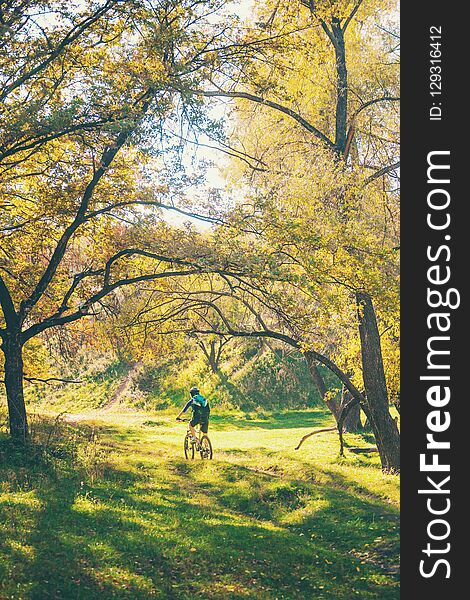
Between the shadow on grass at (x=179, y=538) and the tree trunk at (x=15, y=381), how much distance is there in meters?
0.79

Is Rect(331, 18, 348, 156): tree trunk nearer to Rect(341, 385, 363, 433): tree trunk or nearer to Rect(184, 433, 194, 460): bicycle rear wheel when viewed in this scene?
Rect(184, 433, 194, 460): bicycle rear wheel

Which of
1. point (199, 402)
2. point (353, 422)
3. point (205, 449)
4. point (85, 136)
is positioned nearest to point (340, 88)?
point (85, 136)

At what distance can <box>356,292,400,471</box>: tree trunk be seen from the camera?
53.2 feet

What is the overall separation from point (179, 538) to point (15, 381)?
5.84 metres

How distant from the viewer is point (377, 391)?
643 inches

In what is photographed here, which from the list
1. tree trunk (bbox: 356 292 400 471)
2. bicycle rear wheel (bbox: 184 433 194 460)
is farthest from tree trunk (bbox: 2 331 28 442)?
tree trunk (bbox: 356 292 400 471)

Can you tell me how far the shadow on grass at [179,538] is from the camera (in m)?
7.97

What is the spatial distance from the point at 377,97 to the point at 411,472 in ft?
38.8

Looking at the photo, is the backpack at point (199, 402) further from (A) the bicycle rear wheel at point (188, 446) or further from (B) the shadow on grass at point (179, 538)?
(B) the shadow on grass at point (179, 538)

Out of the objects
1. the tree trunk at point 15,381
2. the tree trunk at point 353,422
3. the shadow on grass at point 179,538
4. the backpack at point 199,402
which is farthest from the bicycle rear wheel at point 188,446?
the tree trunk at point 353,422

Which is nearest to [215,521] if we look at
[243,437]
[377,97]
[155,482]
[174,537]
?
[174,537]

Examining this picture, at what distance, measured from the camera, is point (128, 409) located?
34.4m

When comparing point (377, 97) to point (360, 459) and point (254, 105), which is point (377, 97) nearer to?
point (254, 105)

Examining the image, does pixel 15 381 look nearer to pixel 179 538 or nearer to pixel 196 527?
pixel 196 527
